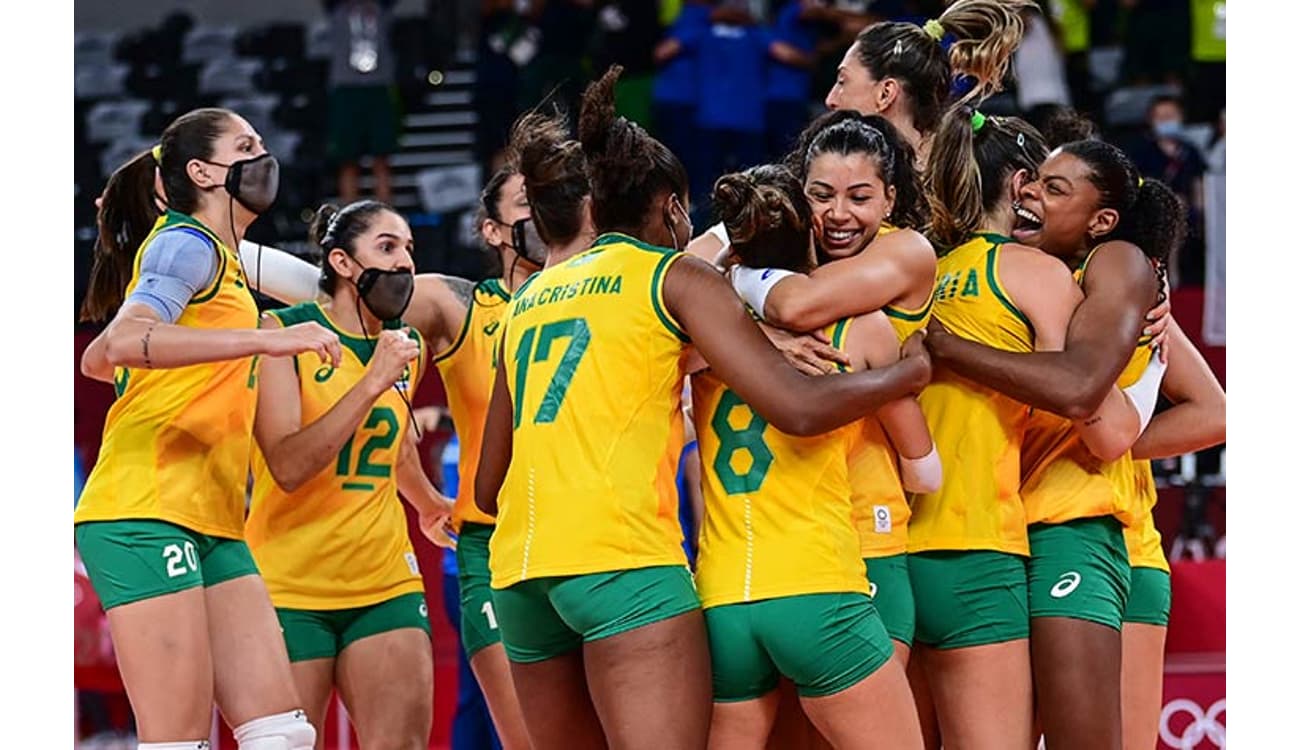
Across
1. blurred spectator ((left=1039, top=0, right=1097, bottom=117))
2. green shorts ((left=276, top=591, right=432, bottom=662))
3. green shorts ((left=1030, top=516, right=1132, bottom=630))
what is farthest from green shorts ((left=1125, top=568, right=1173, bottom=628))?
blurred spectator ((left=1039, top=0, right=1097, bottom=117))

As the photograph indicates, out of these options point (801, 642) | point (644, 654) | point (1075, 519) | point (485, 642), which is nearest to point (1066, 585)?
point (1075, 519)

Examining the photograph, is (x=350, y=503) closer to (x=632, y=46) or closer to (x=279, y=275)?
(x=279, y=275)

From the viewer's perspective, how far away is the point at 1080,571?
15.0 feet

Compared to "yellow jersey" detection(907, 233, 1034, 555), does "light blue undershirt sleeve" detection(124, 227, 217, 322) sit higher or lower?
higher

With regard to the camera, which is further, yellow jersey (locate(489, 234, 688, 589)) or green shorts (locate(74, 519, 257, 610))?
green shorts (locate(74, 519, 257, 610))

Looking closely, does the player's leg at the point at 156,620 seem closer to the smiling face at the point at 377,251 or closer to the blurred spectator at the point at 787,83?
the smiling face at the point at 377,251

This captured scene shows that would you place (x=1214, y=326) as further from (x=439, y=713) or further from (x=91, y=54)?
(x=91, y=54)

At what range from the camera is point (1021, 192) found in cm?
478

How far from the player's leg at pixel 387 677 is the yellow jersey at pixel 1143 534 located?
2.19m

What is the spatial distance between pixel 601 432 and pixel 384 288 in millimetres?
1905

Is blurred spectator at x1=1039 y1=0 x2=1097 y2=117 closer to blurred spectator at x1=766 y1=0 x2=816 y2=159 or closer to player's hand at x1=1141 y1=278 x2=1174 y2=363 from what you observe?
blurred spectator at x1=766 y1=0 x2=816 y2=159

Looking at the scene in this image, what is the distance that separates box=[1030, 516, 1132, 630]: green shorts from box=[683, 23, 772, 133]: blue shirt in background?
27.0 feet

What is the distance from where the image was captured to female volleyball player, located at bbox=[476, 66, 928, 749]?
3867mm
